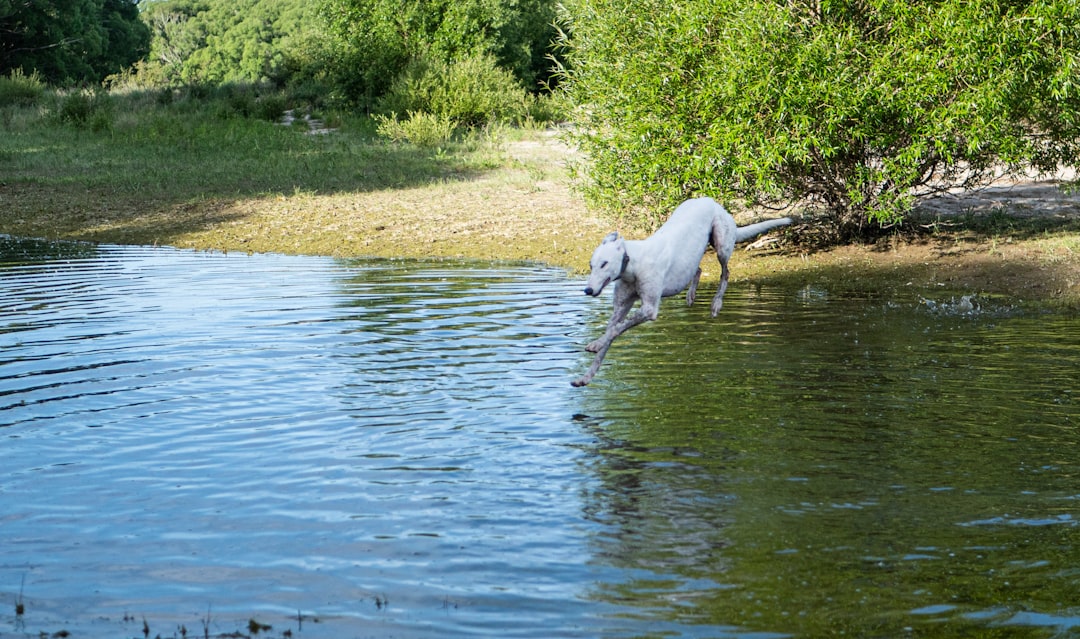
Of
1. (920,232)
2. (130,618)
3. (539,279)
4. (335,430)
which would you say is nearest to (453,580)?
(130,618)

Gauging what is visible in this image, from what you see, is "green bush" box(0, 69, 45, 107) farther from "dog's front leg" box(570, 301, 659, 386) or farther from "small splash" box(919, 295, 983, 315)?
"dog's front leg" box(570, 301, 659, 386)

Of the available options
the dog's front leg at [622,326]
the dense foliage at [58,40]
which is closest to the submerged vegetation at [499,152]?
the dog's front leg at [622,326]

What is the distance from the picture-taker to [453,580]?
5.82m

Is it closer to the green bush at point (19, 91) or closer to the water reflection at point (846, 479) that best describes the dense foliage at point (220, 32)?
the green bush at point (19, 91)

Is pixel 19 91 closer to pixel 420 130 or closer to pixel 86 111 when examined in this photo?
pixel 86 111

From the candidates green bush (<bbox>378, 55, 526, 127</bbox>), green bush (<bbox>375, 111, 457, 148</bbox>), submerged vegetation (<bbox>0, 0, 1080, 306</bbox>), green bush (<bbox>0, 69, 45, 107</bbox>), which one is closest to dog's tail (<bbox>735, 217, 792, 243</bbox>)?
submerged vegetation (<bbox>0, 0, 1080, 306</bbox>)

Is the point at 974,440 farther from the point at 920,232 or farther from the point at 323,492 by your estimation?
the point at 920,232

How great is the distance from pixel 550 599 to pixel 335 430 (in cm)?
350

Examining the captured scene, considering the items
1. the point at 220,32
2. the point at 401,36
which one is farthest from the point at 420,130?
the point at 220,32

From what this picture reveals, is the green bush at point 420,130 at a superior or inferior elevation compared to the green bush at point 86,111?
inferior

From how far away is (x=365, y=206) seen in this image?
22828mm

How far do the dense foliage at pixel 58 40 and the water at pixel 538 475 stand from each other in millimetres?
43153

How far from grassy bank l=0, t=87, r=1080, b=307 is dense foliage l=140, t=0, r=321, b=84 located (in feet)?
174

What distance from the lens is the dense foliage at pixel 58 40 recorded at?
5497 cm
